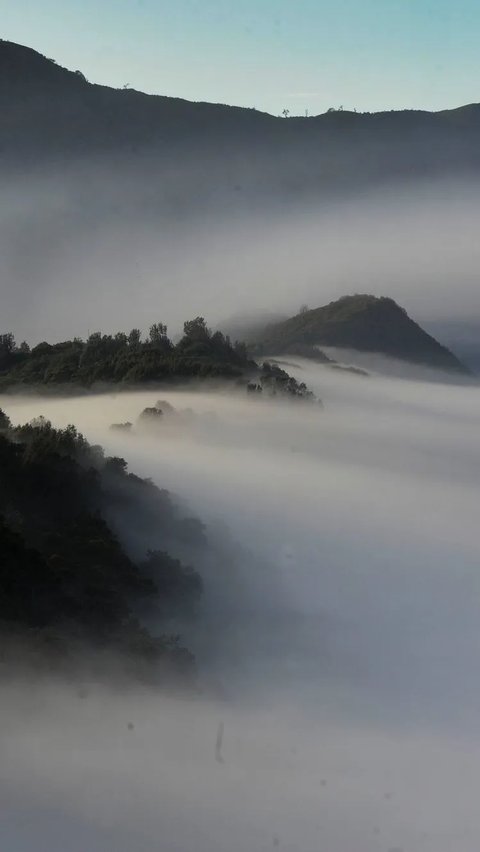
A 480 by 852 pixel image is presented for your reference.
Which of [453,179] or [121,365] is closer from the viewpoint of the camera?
[121,365]

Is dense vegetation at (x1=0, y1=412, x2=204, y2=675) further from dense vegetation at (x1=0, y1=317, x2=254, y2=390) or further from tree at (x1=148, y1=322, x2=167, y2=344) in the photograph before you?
tree at (x1=148, y1=322, x2=167, y2=344)

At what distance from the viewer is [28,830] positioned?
23.7 feet

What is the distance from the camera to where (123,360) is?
3200 cm

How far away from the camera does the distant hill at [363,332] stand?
7350cm

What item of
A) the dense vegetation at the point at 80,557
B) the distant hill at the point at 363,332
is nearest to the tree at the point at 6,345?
the dense vegetation at the point at 80,557

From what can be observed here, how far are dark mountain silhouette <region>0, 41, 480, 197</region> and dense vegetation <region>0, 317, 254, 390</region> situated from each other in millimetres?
98122

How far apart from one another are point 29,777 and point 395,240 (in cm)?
17241

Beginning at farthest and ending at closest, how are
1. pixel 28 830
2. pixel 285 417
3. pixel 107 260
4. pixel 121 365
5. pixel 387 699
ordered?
pixel 107 260
pixel 285 417
pixel 121 365
pixel 387 699
pixel 28 830

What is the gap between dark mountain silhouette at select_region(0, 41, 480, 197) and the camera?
Answer: 128m

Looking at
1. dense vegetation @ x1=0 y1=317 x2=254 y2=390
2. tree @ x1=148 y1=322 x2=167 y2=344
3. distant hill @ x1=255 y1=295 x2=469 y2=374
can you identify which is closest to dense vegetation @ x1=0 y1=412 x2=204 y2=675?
dense vegetation @ x1=0 y1=317 x2=254 y2=390

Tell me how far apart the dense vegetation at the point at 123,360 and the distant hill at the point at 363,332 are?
3222 centimetres

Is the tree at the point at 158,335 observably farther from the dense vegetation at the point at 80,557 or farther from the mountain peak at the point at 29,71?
the mountain peak at the point at 29,71

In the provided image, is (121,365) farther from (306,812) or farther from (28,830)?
(28,830)

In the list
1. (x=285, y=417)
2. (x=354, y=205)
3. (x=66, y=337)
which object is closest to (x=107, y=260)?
(x=66, y=337)
